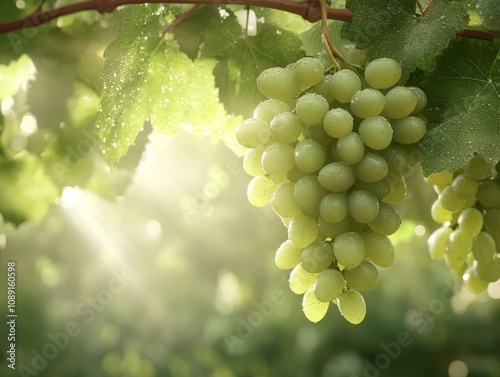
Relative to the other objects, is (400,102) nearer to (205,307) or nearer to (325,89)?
(325,89)

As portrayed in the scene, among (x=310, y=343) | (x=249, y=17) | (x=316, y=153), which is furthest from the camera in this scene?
(x=310, y=343)

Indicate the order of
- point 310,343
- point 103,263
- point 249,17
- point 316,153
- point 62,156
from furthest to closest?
1. point 103,263
2. point 310,343
3. point 62,156
4. point 249,17
5. point 316,153

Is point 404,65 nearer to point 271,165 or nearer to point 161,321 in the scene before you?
point 271,165

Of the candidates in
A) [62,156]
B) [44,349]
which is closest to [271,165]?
[62,156]

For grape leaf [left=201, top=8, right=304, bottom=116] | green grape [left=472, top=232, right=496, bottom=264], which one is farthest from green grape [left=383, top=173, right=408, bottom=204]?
grape leaf [left=201, top=8, right=304, bottom=116]

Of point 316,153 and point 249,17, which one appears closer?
point 316,153

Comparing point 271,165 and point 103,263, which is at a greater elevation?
point 271,165

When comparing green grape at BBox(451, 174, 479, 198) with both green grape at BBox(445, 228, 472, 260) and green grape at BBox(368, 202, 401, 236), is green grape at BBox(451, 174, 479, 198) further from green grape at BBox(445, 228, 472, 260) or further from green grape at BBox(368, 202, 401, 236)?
green grape at BBox(368, 202, 401, 236)
